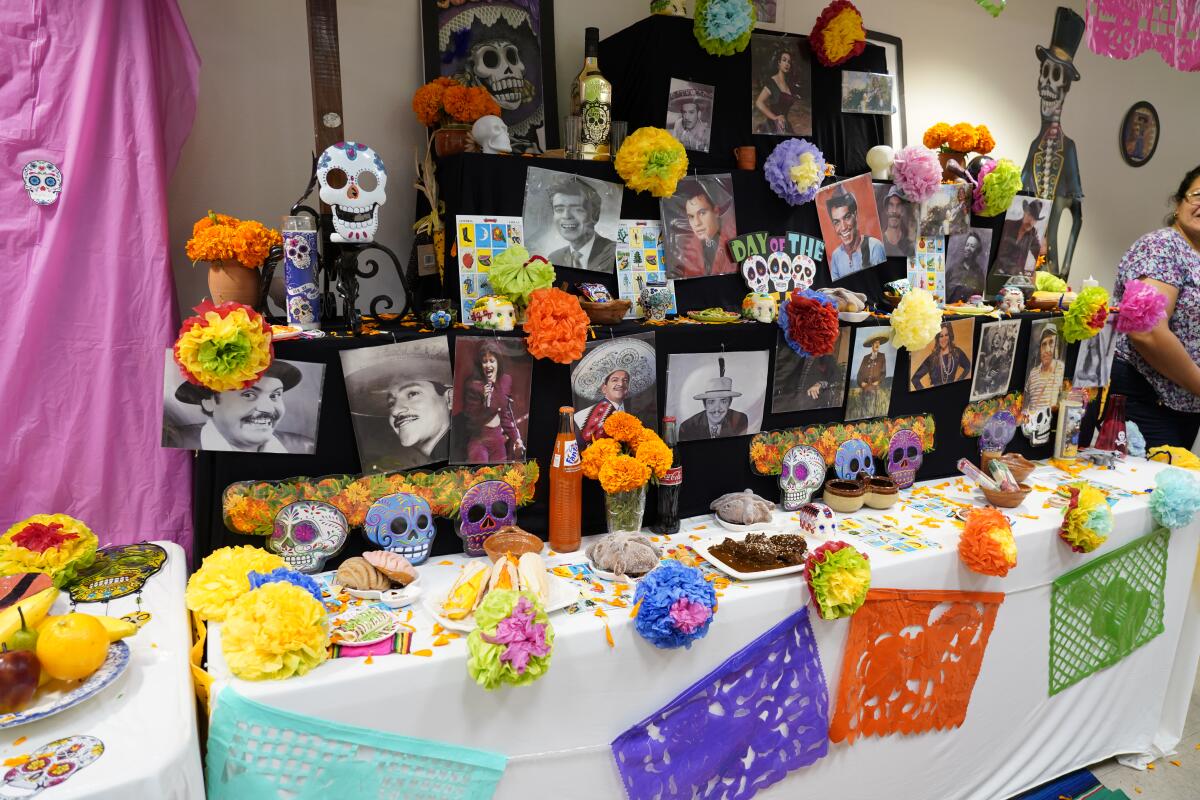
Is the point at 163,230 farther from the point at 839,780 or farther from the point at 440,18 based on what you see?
the point at 839,780

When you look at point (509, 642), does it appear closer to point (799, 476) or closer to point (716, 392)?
point (716, 392)

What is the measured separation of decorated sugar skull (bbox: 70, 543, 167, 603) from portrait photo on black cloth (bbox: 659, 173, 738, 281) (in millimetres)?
1492

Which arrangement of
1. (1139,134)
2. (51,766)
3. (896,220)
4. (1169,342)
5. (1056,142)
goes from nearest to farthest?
(51,766)
(896,220)
(1169,342)
(1056,142)
(1139,134)

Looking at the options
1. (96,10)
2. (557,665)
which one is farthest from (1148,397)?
(96,10)

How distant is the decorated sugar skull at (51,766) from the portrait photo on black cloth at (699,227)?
5.58 ft

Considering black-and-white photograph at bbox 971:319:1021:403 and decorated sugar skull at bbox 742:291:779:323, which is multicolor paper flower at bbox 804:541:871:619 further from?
black-and-white photograph at bbox 971:319:1021:403

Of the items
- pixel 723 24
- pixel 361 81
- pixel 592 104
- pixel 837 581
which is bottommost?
pixel 837 581

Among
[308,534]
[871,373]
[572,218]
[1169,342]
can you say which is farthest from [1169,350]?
[308,534]

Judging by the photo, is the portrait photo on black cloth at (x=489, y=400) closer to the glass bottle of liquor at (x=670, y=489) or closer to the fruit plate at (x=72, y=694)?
the glass bottle of liquor at (x=670, y=489)

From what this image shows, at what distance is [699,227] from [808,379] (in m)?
0.56

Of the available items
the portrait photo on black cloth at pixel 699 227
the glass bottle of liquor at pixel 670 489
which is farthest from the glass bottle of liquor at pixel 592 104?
the glass bottle of liquor at pixel 670 489

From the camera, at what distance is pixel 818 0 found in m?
2.91

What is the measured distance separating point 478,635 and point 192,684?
18.9 inches

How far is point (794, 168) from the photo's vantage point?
2.22 m
